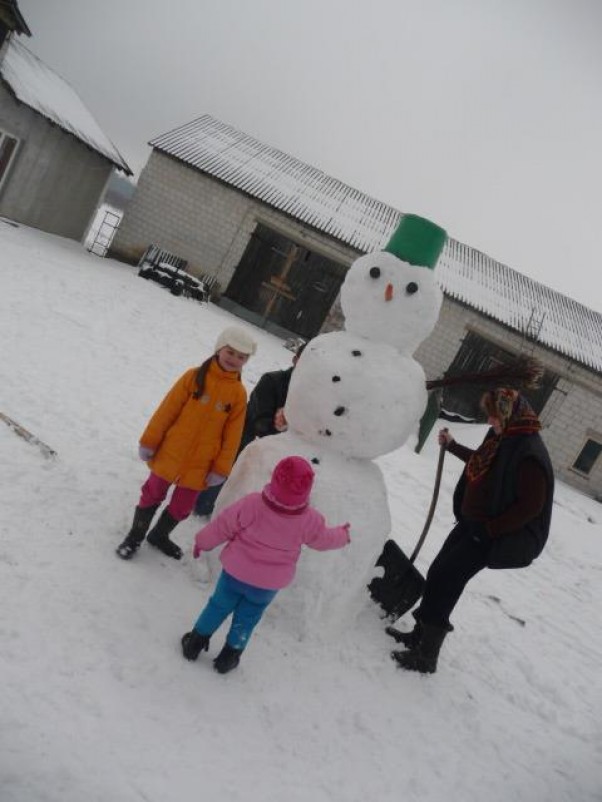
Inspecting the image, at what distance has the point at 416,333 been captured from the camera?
3.32m

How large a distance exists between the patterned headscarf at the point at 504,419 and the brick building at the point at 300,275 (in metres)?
11.8

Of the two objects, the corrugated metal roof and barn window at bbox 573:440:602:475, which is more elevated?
the corrugated metal roof

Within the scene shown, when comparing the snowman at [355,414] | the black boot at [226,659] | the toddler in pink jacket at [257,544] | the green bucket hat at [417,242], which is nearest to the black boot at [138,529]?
the snowman at [355,414]

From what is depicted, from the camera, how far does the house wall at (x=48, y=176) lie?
12773mm

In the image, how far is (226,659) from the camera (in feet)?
8.73

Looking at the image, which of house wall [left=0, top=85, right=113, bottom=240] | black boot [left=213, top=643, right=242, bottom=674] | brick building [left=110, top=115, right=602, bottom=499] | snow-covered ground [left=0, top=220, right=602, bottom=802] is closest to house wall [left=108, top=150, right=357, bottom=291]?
brick building [left=110, top=115, right=602, bottom=499]

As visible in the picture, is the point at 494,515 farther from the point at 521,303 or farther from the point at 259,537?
the point at 521,303

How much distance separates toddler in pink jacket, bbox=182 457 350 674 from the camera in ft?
8.11

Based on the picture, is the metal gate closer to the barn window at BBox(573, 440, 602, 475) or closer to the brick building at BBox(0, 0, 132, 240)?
the brick building at BBox(0, 0, 132, 240)

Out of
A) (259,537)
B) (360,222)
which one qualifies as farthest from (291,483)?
(360,222)

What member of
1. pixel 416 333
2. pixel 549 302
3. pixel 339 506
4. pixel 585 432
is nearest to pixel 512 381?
pixel 416 333

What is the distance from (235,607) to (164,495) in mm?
892

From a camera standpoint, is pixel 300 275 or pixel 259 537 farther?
pixel 300 275

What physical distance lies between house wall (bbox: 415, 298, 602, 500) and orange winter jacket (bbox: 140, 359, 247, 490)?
1217 centimetres
